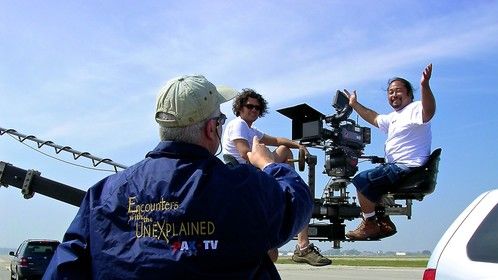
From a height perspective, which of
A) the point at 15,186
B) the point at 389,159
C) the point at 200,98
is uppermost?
the point at 200,98

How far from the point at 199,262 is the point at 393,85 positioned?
11.4 feet

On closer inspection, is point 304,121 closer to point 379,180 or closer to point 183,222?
point 379,180

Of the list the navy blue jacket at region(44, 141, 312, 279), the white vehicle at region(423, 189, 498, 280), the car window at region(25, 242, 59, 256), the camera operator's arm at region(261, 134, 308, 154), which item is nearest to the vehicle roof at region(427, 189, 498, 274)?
the white vehicle at region(423, 189, 498, 280)

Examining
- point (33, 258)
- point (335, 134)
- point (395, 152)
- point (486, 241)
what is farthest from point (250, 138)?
point (33, 258)

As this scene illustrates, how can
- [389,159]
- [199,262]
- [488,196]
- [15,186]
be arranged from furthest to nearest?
[15,186]
[389,159]
[488,196]
[199,262]

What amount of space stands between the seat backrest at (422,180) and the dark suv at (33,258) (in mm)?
18245

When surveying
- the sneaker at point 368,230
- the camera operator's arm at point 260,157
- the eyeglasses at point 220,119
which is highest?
the eyeglasses at point 220,119

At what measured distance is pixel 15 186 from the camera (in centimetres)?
709

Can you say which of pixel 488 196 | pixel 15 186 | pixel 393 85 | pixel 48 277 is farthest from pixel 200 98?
pixel 15 186

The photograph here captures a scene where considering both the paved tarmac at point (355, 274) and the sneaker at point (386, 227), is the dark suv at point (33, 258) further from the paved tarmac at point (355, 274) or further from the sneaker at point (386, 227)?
the sneaker at point (386, 227)

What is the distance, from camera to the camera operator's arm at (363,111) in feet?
17.5

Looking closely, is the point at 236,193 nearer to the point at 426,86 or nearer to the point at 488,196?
the point at 488,196

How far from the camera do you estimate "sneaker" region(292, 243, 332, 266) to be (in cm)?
514

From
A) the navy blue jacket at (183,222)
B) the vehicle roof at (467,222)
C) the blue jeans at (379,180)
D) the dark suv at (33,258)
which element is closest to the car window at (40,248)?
the dark suv at (33,258)
